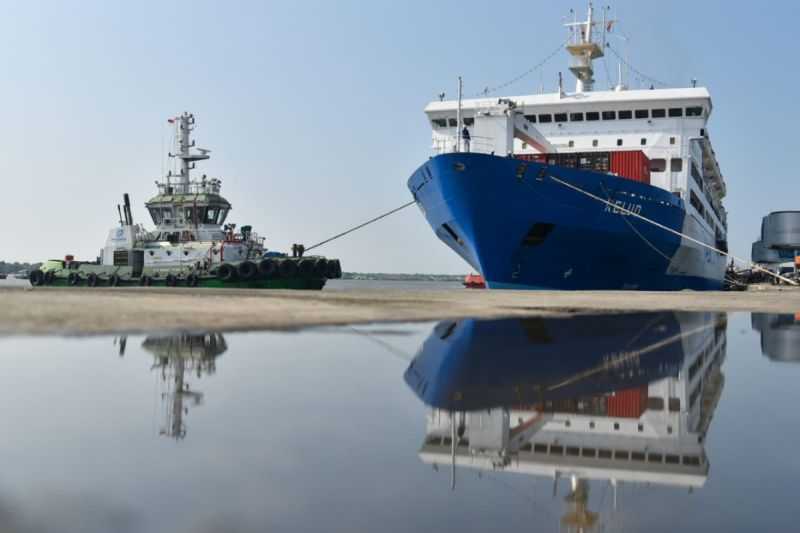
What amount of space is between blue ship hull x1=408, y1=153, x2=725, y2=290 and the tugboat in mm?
8125

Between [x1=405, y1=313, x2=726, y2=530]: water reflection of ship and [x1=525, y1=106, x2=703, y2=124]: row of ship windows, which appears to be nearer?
[x1=405, y1=313, x2=726, y2=530]: water reflection of ship

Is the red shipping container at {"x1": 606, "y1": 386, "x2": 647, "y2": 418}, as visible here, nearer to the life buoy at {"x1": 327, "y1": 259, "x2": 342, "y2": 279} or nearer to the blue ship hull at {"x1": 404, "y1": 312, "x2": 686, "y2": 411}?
the blue ship hull at {"x1": 404, "y1": 312, "x2": 686, "y2": 411}

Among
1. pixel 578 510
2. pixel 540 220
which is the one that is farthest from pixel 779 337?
pixel 540 220

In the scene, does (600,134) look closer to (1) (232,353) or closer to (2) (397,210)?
(2) (397,210)

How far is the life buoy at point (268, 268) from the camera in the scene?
31.9 m

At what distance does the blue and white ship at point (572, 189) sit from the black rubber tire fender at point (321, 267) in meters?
6.32

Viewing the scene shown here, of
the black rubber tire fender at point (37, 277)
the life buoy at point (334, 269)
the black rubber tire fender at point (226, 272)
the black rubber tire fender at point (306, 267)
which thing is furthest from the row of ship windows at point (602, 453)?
the black rubber tire fender at point (37, 277)

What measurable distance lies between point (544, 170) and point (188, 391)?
2204 centimetres

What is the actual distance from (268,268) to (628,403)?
93.8 ft

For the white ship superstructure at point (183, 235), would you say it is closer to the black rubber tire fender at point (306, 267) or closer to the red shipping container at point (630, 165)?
the black rubber tire fender at point (306, 267)

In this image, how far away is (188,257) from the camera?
34.1m

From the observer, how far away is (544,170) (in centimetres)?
2511

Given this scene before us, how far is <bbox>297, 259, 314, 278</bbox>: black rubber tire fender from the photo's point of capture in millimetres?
33406

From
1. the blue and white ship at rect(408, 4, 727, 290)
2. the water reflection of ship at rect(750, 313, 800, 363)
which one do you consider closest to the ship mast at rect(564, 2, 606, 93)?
the blue and white ship at rect(408, 4, 727, 290)
